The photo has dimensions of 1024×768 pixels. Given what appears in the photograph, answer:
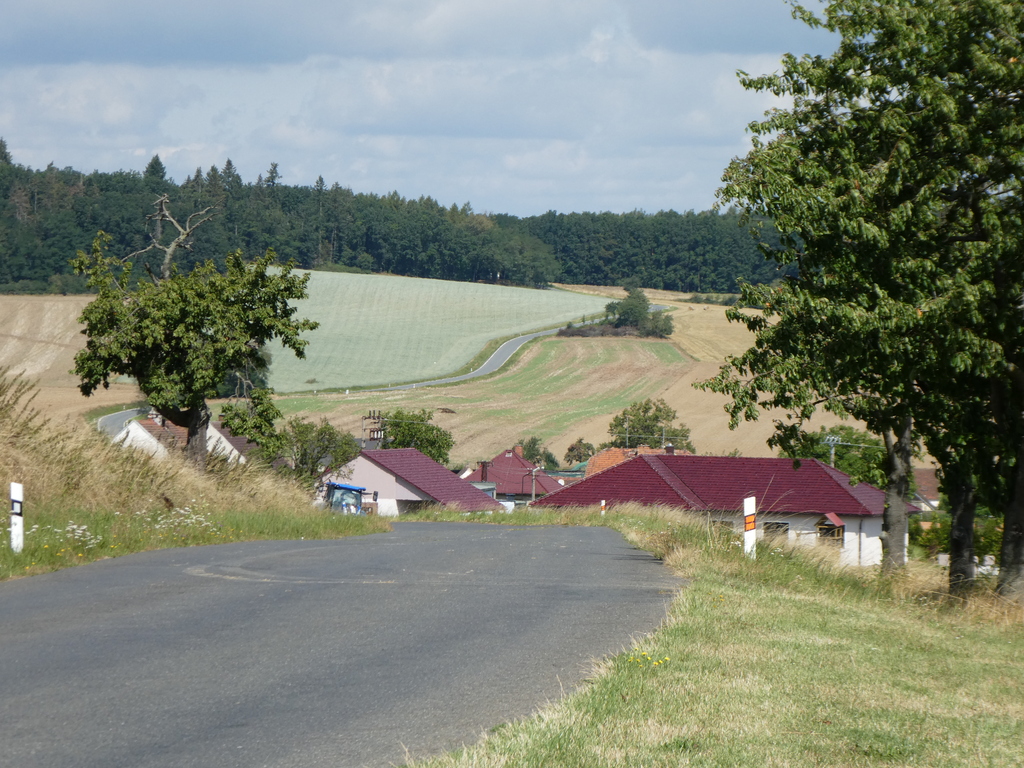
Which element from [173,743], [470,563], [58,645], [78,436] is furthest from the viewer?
[78,436]

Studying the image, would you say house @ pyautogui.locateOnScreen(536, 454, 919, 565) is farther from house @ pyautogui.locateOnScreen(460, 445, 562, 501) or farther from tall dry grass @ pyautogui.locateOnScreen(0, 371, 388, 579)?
tall dry grass @ pyautogui.locateOnScreen(0, 371, 388, 579)

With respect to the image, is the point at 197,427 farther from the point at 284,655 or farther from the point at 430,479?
the point at 430,479

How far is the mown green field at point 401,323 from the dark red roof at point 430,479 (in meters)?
36.7

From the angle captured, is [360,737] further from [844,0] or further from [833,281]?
[844,0]

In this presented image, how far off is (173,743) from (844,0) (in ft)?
44.8

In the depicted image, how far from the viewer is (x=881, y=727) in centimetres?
582

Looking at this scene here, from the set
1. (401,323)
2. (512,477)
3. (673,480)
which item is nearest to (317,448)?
(673,480)

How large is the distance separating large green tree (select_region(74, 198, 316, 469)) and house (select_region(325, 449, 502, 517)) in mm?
33901

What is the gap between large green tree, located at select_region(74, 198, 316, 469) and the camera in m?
30.4

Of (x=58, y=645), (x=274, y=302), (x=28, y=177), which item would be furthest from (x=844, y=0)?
(x=28, y=177)

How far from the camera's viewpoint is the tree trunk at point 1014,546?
14.0m

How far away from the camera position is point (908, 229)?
14.3 m

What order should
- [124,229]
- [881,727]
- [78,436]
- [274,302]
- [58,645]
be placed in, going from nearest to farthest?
[881,727] → [58,645] → [78,436] → [274,302] → [124,229]

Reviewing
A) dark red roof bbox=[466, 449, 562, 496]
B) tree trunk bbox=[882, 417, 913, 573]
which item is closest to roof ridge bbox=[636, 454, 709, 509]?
dark red roof bbox=[466, 449, 562, 496]
